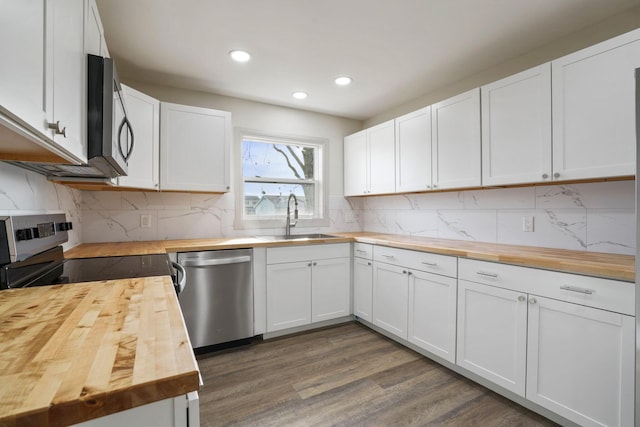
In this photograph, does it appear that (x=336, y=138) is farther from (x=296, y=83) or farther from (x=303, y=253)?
(x=303, y=253)

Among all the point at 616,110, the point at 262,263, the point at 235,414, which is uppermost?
the point at 616,110

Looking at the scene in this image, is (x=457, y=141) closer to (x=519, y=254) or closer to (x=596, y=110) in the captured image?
(x=596, y=110)

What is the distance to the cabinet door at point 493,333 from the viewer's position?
1.76 metres

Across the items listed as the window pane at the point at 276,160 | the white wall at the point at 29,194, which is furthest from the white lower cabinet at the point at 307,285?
the white wall at the point at 29,194

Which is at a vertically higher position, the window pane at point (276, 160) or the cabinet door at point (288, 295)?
the window pane at point (276, 160)

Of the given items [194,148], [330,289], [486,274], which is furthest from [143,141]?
[486,274]

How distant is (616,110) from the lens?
159cm

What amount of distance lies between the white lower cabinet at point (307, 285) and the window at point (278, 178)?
2.14ft

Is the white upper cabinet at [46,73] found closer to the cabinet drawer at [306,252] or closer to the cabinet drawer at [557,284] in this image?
the cabinet drawer at [306,252]

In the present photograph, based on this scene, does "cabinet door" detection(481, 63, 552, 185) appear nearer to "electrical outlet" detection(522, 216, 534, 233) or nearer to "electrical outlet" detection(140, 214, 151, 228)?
"electrical outlet" detection(522, 216, 534, 233)

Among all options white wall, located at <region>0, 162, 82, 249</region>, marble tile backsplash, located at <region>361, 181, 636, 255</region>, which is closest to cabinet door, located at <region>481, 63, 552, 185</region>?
marble tile backsplash, located at <region>361, 181, 636, 255</region>

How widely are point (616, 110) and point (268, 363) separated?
2.69 m

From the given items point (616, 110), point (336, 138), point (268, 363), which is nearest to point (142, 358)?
point (268, 363)

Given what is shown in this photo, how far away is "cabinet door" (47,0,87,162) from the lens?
890 mm
